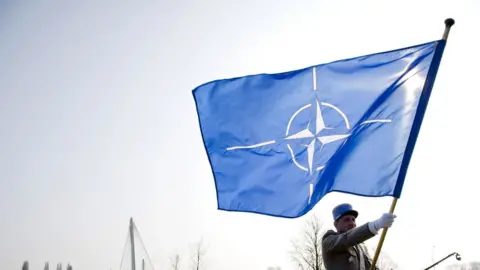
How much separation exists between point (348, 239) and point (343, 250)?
0.27 m

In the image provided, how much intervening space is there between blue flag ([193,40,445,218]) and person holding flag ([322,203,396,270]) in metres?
0.38

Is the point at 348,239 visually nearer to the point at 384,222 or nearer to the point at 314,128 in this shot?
the point at 384,222

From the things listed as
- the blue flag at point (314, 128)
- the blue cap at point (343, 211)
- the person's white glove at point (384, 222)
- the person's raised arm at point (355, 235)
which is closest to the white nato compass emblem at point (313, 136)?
the blue flag at point (314, 128)

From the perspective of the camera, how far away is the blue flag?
5410mm

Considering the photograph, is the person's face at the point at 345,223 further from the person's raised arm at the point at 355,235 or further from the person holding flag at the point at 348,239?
the person's raised arm at the point at 355,235

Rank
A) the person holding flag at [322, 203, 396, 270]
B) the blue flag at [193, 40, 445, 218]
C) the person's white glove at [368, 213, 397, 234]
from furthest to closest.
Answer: the blue flag at [193, 40, 445, 218] → the person holding flag at [322, 203, 396, 270] → the person's white glove at [368, 213, 397, 234]

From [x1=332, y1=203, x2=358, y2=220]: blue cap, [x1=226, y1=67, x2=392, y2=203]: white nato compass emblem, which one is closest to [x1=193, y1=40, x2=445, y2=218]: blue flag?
[x1=226, y1=67, x2=392, y2=203]: white nato compass emblem

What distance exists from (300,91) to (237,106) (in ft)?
3.01

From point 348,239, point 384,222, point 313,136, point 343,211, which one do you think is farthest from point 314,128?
point 384,222

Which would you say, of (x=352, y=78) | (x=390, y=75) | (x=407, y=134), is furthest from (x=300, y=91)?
(x=407, y=134)

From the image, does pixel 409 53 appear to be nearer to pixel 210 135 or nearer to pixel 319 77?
pixel 319 77

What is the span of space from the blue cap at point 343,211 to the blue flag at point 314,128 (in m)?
0.30

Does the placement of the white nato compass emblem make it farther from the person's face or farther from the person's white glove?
the person's white glove

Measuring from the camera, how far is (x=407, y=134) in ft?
17.5
